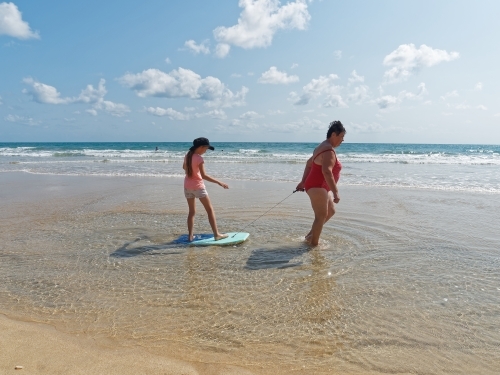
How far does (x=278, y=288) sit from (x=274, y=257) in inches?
44.5

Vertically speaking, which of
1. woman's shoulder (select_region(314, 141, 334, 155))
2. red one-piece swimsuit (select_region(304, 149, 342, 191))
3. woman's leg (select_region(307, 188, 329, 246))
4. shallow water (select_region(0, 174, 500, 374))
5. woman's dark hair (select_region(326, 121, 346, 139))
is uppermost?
woman's dark hair (select_region(326, 121, 346, 139))

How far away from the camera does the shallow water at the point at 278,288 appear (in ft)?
9.77

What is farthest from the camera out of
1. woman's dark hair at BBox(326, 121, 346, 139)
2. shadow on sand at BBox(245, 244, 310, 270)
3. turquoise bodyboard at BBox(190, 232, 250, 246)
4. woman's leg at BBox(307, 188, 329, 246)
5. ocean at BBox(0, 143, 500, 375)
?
turquoise bodyboard at BBox(190, 232, 250, 246)

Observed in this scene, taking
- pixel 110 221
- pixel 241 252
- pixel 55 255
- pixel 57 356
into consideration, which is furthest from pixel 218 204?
pixel 57 356

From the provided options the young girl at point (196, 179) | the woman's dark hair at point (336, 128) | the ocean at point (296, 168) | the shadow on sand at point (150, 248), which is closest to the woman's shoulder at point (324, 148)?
the woman's dark hair at point (336, 128)

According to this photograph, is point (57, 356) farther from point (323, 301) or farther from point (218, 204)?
point (218, 204)

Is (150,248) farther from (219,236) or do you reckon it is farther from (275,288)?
(275,288)

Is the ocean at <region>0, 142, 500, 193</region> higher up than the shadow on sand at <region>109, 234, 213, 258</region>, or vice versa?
the ocean at <region>0, 142, 500, 193</region>

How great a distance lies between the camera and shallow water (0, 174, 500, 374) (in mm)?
2977

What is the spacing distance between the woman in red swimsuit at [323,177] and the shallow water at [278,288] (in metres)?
0.50

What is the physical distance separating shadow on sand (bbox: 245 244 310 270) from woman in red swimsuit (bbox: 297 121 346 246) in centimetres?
42

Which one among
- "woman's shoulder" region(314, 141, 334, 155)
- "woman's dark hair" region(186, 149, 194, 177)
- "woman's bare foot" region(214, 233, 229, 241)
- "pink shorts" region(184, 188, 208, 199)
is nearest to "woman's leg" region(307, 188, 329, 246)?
"woman's shoulder" region(314, 141, 334, 155)

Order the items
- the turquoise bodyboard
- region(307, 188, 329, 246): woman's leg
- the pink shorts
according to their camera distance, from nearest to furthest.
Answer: region(307, 188, 329, 246): woman's leg, the turquoise bodyboard, the pink shorts

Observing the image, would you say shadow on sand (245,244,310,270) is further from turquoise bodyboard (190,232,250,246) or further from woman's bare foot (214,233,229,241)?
woman's bare foot (214,233,229,241)
